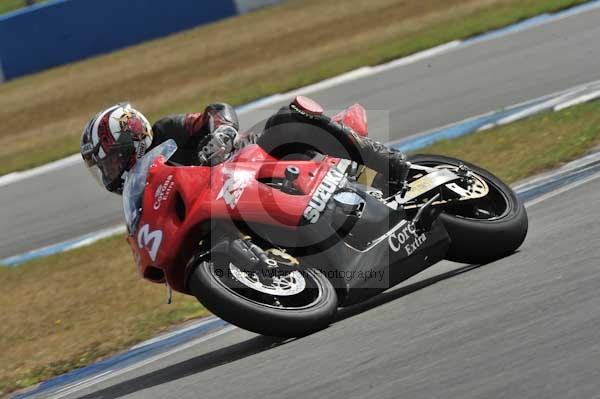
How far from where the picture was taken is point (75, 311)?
24.2ft

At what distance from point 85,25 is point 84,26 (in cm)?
3

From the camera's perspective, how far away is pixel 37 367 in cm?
613

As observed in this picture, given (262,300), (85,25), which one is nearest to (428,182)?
(262,300)

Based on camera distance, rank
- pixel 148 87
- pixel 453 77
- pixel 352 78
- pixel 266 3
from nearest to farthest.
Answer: pixel 453 77 < pixel 352 78 < pixel 148 87 < pixel 266 3

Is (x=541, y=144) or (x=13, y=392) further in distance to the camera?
(x=541, y=144)

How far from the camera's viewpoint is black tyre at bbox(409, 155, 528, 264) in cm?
514

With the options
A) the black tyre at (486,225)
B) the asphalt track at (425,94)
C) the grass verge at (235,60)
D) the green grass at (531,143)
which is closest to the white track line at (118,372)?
the black tyre at (486,225)

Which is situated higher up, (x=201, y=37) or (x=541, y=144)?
(x=541, y=144)

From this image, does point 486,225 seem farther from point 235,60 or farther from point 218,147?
point 235,60

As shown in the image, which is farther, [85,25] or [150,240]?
[85,25]

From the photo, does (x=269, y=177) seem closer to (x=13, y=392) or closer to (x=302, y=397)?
(x=302, y=397)

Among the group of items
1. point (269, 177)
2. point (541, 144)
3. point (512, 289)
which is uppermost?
point (269, 177)

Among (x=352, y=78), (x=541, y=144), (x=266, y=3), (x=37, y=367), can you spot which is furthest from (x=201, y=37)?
(x=37, y=367)

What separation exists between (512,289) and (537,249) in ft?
2.78
